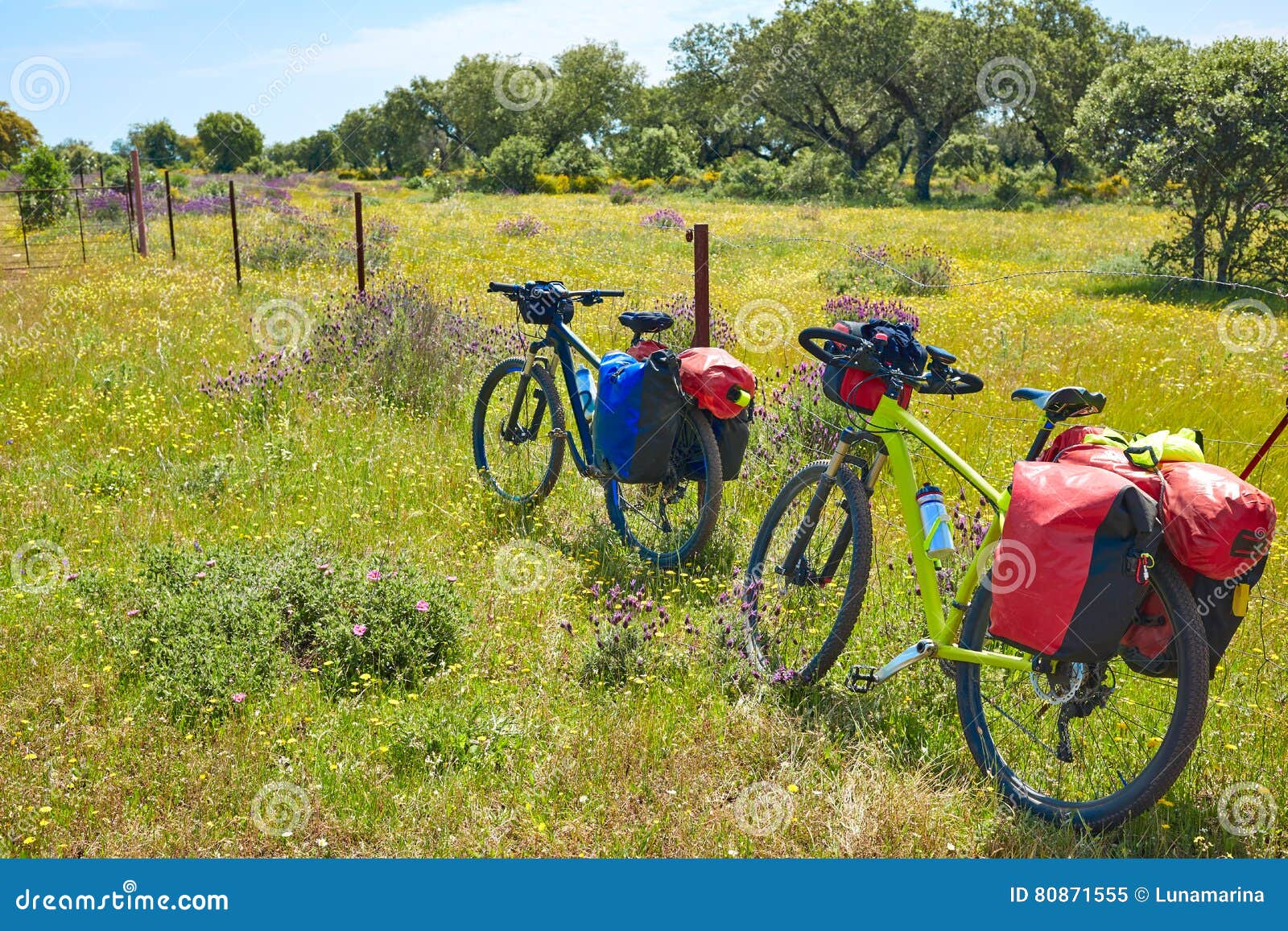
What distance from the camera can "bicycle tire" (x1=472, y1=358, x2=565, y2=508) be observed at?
5.60 meters

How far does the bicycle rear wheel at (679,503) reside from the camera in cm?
469

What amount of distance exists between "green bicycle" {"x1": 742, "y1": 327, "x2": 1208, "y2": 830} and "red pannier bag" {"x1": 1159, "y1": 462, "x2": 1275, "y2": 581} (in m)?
0.11

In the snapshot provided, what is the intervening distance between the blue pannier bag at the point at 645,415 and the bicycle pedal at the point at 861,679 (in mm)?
1513

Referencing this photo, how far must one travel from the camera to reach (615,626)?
416 centimetres

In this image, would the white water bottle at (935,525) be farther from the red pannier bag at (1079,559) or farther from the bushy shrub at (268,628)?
the bushy shrub at (268,628)

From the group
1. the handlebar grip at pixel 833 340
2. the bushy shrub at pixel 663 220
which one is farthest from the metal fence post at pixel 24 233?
the handlebar grip at pixel 833 340

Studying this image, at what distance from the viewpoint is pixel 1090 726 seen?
3391mm

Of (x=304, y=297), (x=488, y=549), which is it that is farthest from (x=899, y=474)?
(x=304, y=297)

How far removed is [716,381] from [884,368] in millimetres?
1118

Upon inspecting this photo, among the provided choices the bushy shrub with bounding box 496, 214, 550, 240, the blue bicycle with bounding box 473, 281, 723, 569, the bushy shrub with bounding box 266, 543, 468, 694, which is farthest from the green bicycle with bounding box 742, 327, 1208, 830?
the bushy shrub with bounding box 496, 214, 550, 240

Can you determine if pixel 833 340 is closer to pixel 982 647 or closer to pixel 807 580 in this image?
pixel 807 580

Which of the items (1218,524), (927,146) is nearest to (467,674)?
(1218,524)

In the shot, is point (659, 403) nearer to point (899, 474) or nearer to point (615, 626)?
point (615, 626)

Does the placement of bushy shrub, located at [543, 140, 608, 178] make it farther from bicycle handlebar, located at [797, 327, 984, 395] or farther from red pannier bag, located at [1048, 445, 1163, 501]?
red pannier bag, located at [1048, 445, 1163, 501]
